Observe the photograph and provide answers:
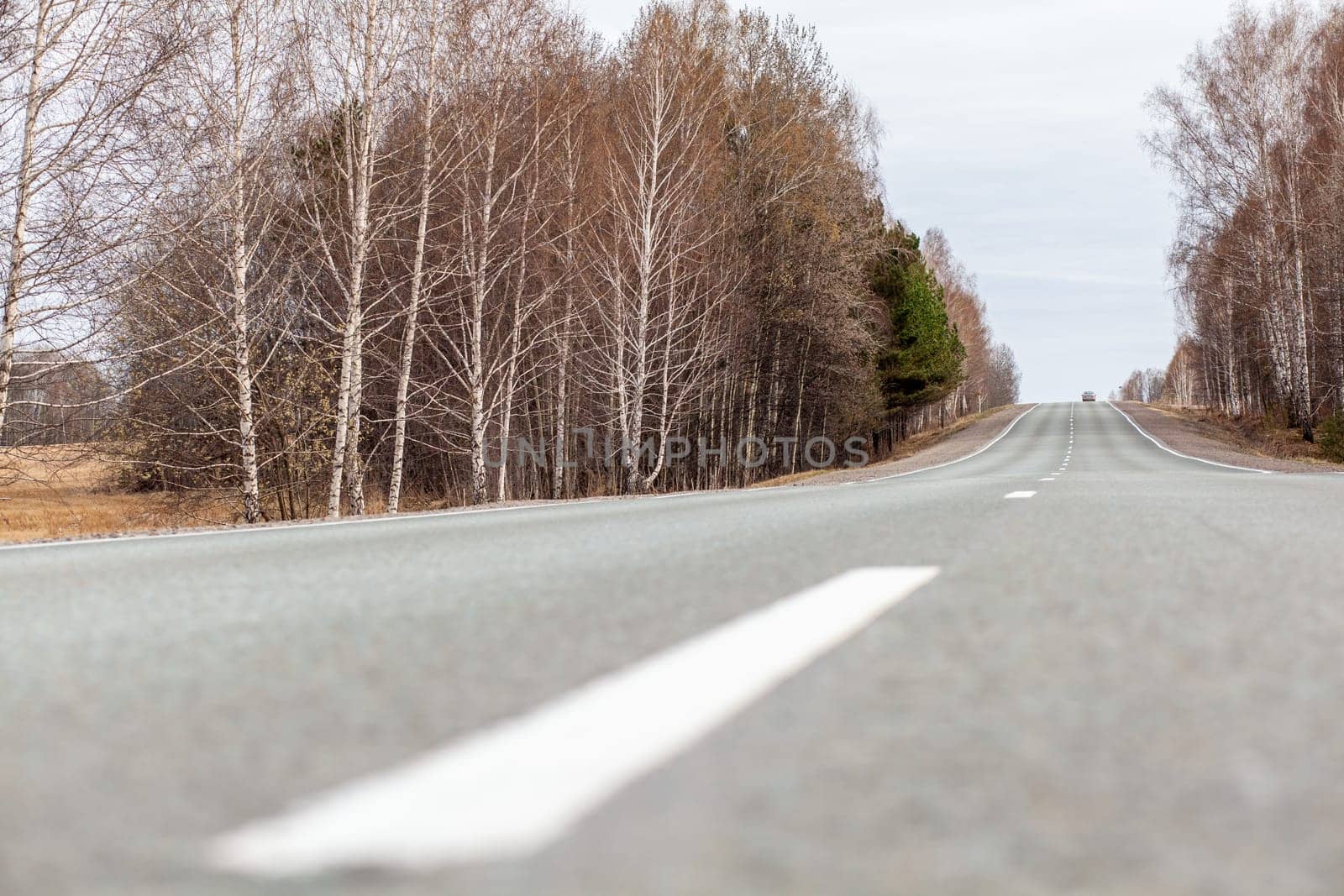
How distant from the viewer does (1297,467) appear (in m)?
26.3

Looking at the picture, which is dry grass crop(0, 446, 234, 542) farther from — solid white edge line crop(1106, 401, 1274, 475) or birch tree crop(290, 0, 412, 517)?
solid white edge line crop(1106, 401, 1274, 475)

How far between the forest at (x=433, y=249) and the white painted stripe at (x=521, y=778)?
12.2m

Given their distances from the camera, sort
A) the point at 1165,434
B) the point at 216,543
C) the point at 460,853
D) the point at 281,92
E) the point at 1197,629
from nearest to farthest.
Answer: the point at 460,853 < the point at 1197,629 < the point at 216,543 < the point at 281,92 < the point at 1165,434

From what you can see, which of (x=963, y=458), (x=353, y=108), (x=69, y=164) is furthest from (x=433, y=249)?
(x=963, y=458)

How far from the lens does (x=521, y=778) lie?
1271 mm

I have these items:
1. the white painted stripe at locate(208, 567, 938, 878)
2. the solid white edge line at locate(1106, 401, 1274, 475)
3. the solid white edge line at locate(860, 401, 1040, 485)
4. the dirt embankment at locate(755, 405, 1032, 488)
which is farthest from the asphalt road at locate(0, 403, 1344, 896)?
the dirt embankment at locate(755, 405, 1032, 488)

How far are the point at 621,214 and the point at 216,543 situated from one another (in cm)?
1894

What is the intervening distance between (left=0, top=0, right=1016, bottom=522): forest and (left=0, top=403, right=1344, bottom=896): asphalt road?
1006cm

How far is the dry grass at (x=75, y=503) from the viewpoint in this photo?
12.9 metres

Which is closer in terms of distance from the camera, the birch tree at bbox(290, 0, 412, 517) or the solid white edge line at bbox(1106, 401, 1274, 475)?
the birch tree at bbox(290, 0, 412, 517)

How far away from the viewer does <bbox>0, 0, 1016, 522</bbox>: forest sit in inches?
496

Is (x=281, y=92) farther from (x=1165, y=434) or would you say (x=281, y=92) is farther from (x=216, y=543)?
(x=1165, y=434)

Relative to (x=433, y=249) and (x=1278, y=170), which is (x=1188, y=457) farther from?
(x=433, y=249)

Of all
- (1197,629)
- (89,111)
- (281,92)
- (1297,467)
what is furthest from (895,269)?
(1197,629)
